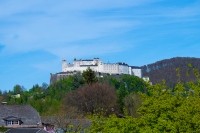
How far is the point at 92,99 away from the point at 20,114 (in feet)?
57.3

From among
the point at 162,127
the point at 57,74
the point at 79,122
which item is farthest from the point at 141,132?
the point at 57,74

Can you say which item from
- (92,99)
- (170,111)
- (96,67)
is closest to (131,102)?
(92,99)

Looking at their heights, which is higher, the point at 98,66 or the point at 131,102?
the point at 98,66

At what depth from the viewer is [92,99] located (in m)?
65.1

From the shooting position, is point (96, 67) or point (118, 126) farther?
point (96, 67)

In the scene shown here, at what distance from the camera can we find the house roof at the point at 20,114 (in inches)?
1906

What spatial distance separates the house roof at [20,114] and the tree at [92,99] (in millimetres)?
13575

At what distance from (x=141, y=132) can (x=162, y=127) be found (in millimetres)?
924

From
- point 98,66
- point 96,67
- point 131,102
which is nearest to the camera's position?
point 131,102

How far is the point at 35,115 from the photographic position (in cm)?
4956

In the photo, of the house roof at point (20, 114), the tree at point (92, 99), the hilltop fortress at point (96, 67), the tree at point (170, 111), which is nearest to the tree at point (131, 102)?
the tree at point (92, 99)

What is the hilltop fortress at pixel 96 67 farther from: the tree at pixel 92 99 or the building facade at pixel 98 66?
the tree at pixel 92 99

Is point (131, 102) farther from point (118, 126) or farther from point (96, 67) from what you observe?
point (96, 67)

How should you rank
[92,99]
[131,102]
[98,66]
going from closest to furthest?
[92,99]
[131,102]
[98,66]
